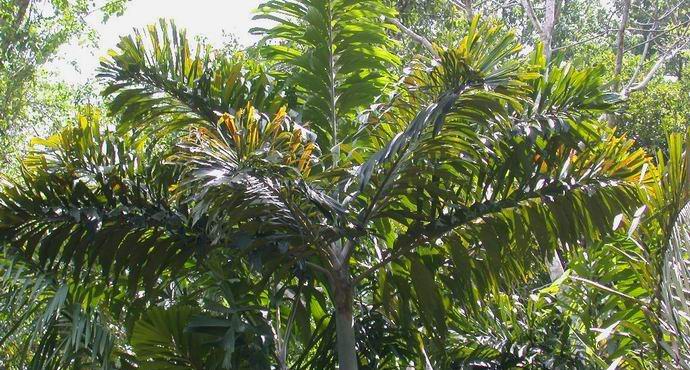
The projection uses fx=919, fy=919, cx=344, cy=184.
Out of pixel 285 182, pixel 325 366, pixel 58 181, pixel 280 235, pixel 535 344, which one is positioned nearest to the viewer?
pixel 285 182

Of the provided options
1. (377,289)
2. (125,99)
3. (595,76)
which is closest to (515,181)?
(595,76)

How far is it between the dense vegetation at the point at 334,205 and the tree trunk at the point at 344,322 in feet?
0.03

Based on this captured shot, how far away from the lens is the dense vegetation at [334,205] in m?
3.72

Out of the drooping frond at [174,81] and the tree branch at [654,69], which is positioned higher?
the tree branch at [654,69]

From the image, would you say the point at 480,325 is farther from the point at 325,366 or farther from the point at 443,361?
the point at 325,366

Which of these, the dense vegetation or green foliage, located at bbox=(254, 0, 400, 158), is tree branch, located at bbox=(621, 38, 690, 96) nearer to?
green foliage, located at bbox=(254, 0, 400, 158)

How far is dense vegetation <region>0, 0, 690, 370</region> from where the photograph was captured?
372cm

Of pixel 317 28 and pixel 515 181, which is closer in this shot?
pixel 515 181

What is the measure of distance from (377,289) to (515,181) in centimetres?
97

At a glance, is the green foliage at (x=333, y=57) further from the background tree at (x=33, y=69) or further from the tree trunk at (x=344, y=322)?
the background tree at (x=33, y=69)

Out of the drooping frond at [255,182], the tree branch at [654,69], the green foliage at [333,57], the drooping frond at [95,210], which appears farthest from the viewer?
the tree branch at [654,69]

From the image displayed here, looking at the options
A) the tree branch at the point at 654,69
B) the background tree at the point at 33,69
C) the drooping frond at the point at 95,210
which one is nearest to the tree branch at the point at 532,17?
the tree branch at the point at 654,69

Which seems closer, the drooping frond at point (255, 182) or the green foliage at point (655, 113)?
the drooping frond at point (255, 182)

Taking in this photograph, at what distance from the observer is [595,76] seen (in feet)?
13.3
